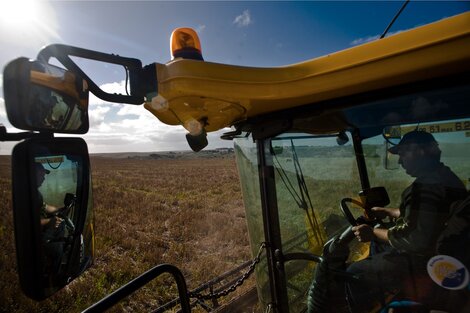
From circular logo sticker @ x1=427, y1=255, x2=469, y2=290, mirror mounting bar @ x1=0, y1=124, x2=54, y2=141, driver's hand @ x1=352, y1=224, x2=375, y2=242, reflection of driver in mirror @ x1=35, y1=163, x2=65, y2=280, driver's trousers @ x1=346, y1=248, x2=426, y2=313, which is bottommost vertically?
driver's trousers @ x1=346, y1=248, x2=426, y2=313

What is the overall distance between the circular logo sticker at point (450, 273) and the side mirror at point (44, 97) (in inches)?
61.8

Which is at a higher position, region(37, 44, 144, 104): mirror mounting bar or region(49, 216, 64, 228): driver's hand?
region(37, 44, 144, 104): mirror mounting bar

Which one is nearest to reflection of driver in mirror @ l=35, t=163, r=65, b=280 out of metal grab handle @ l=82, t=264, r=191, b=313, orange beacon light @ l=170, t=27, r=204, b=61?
metal grab handle @ l=82, t=264, r=191, b=313

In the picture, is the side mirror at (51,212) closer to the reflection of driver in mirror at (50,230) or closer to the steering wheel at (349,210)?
the reflection of driver in mirror at (50,230)

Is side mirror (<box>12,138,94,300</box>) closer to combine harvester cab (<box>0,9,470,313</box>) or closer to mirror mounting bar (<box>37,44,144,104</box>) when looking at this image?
combine harvester cab (<box>0,9,470,313</box>)

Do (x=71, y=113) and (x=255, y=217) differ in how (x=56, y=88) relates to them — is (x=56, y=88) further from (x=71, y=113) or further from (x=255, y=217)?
(x=255, y=217)

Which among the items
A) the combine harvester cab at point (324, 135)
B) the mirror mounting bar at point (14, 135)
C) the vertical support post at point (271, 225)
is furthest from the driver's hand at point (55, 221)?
the vertical support post at point (271, 225)

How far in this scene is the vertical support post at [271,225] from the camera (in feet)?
6.02

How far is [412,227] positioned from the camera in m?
1.42

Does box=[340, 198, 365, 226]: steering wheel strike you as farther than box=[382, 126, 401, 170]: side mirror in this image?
Yes

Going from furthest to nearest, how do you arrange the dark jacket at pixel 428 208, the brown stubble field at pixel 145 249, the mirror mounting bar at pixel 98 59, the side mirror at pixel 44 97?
the brown stubble field at pixel 145 249 → the dark jacket at pixel 428 208 → the mirror mounting bar at pixel 98 59 → the side mirror at pixel 44 97

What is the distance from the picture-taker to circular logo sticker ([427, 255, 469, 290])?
4.04ft

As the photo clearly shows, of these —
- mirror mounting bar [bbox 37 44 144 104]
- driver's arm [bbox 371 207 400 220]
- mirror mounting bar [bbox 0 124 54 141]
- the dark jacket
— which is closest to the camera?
mirror mounting bar [bbox 0 124 54 141]

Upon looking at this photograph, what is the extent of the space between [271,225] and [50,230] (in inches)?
45.4
